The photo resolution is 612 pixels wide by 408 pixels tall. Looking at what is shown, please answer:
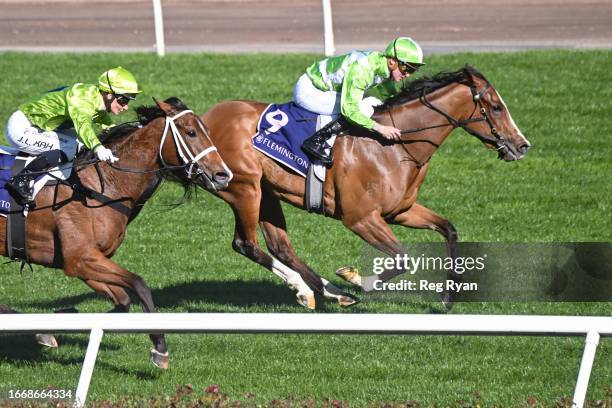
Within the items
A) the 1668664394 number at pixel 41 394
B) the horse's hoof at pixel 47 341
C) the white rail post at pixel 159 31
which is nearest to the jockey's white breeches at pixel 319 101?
the horse's hoof at pixel 47 341

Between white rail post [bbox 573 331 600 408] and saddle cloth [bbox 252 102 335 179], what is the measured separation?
3917mm

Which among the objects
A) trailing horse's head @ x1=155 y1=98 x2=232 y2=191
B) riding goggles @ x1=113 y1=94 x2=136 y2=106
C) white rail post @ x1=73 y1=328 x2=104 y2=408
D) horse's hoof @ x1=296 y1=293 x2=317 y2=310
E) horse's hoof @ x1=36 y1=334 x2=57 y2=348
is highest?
riding goggles @ x1=113 y1=94 x2=136 y2=106

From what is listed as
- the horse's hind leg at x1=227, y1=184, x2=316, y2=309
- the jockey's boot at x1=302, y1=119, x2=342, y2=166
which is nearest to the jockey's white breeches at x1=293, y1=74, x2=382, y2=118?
the jockey's boot at x1=302, y1=119, x2=342, y2=166

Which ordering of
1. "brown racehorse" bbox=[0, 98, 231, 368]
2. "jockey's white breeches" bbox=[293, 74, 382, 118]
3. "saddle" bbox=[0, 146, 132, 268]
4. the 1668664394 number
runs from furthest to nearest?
"jockey's white breeches" bbox=[293, 74, 382, 118], "saddle" bbox=[0, 146, 132, 268], "brown racehorse" bbox=[0, 98, 231, 368], the 1668664394 number

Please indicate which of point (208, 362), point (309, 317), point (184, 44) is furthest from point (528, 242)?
point (184, 44)

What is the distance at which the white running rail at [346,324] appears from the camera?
18.6 ft

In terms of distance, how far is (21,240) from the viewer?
26.8ft

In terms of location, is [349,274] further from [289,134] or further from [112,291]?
[112,291]

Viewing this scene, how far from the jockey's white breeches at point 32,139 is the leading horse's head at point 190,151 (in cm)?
83

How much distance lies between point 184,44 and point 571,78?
621 centimetres

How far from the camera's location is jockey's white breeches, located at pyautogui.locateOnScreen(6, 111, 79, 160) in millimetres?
8367

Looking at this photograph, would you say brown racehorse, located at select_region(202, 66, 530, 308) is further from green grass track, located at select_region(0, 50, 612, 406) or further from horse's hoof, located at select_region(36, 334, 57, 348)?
horse's hoof, located at select_region(36, 334, 57, 348)

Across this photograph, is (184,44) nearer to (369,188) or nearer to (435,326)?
(369,188)

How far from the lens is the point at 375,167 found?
925cm
